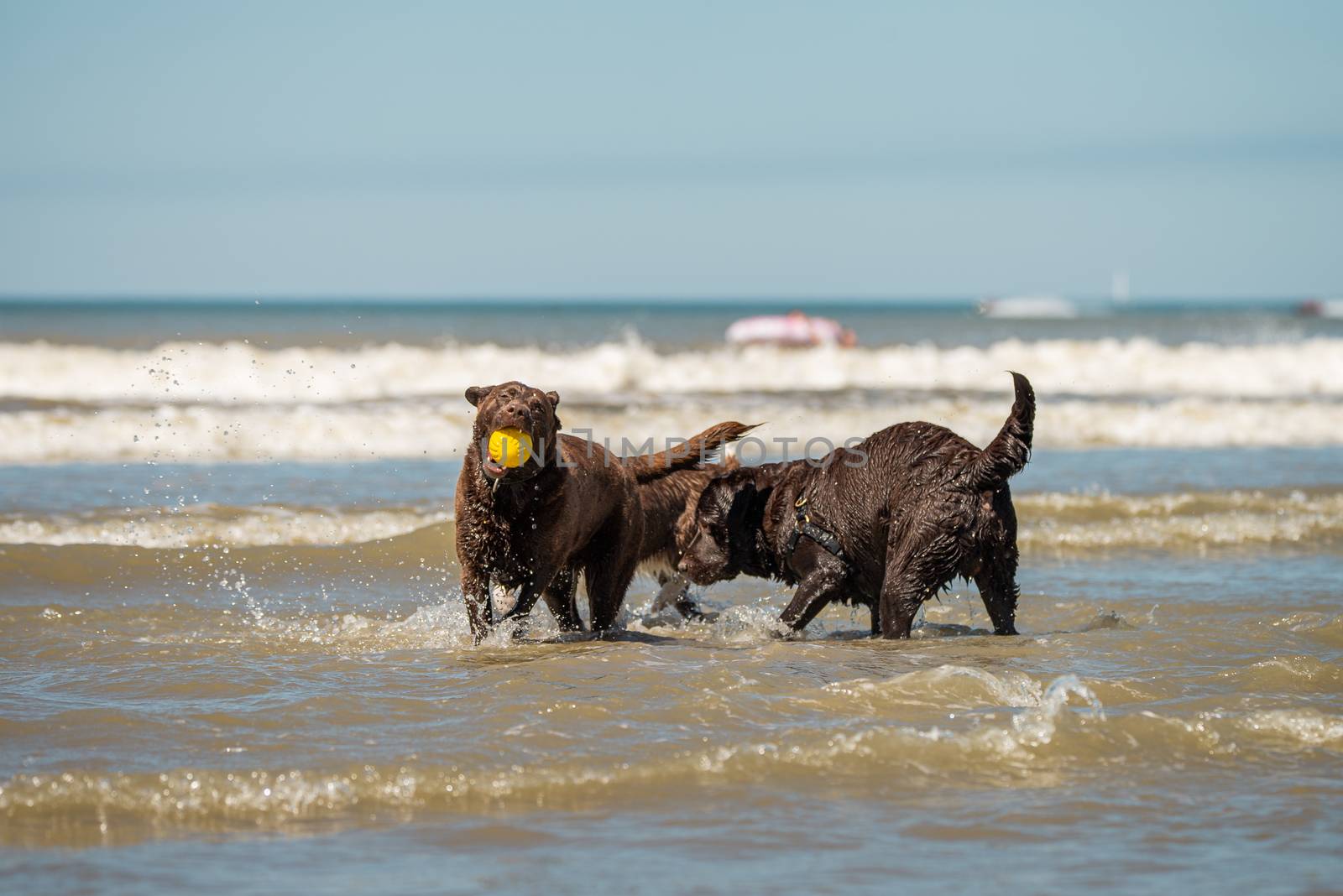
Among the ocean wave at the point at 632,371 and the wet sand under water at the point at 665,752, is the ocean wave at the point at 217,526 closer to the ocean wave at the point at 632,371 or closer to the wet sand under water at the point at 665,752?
the wet sand under water at the point at 665,752

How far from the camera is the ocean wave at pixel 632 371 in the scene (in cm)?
Answer: 2477

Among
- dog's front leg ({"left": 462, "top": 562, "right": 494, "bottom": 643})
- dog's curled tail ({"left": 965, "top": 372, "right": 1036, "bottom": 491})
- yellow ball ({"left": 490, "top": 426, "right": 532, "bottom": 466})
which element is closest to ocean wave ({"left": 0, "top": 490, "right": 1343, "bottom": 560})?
dog's front leg ({"left": 462, "top": 562, "right": 494, "bottom": 643})

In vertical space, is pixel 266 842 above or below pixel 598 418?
below

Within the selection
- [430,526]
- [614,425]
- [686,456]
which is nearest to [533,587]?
[686,456]

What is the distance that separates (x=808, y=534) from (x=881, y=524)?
0.44 m

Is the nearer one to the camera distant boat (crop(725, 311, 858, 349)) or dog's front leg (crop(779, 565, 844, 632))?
dog's front leg (crop(779, 565, 844, 632))

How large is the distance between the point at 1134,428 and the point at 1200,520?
8.00m

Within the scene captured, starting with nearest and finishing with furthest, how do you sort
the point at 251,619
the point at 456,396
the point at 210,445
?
the point at 251,619
the point at 210,445
the point at 456,396

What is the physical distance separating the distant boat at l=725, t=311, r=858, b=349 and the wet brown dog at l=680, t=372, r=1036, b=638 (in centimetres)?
3278

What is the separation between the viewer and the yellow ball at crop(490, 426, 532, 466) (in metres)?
6.54

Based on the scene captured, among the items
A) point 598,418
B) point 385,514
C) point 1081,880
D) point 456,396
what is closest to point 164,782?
point 1081,880

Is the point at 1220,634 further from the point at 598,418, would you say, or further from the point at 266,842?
the point at 598,418

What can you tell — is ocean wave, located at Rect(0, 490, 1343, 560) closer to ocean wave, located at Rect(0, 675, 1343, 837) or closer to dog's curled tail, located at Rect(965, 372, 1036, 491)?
dog's curled tail, located at Rect(965, 372, 1036, 491)

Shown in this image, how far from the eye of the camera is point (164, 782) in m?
4.65
